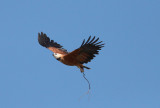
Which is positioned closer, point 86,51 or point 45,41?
point 86,51

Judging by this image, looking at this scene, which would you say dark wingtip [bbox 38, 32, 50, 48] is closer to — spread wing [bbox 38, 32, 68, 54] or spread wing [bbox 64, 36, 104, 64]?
spread wing [bbox 38, 32, 68, 54]

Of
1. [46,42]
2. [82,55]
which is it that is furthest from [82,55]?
[46,42]

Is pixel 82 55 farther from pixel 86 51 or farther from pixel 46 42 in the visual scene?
pixel 46 42

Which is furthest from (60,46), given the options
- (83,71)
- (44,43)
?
(83,71)

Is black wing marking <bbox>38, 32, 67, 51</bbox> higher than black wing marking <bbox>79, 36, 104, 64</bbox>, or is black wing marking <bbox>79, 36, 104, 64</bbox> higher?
black wing marking <bbox>38, 32, 67, 51</bbox>

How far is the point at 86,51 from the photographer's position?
1301 cm

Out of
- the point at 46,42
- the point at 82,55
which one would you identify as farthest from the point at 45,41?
the point at 82,55

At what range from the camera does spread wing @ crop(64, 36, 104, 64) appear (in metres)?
12.9

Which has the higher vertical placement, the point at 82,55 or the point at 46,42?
the point at 46,42

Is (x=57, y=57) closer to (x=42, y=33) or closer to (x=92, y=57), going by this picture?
(x=92, y=57)

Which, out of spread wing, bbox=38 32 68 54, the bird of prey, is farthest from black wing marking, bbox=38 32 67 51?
the bird of prey

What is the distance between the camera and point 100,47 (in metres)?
13.1

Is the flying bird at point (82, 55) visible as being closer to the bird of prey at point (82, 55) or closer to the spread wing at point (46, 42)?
the bird of prey at point (82, 55)

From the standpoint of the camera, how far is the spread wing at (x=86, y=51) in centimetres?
1287
